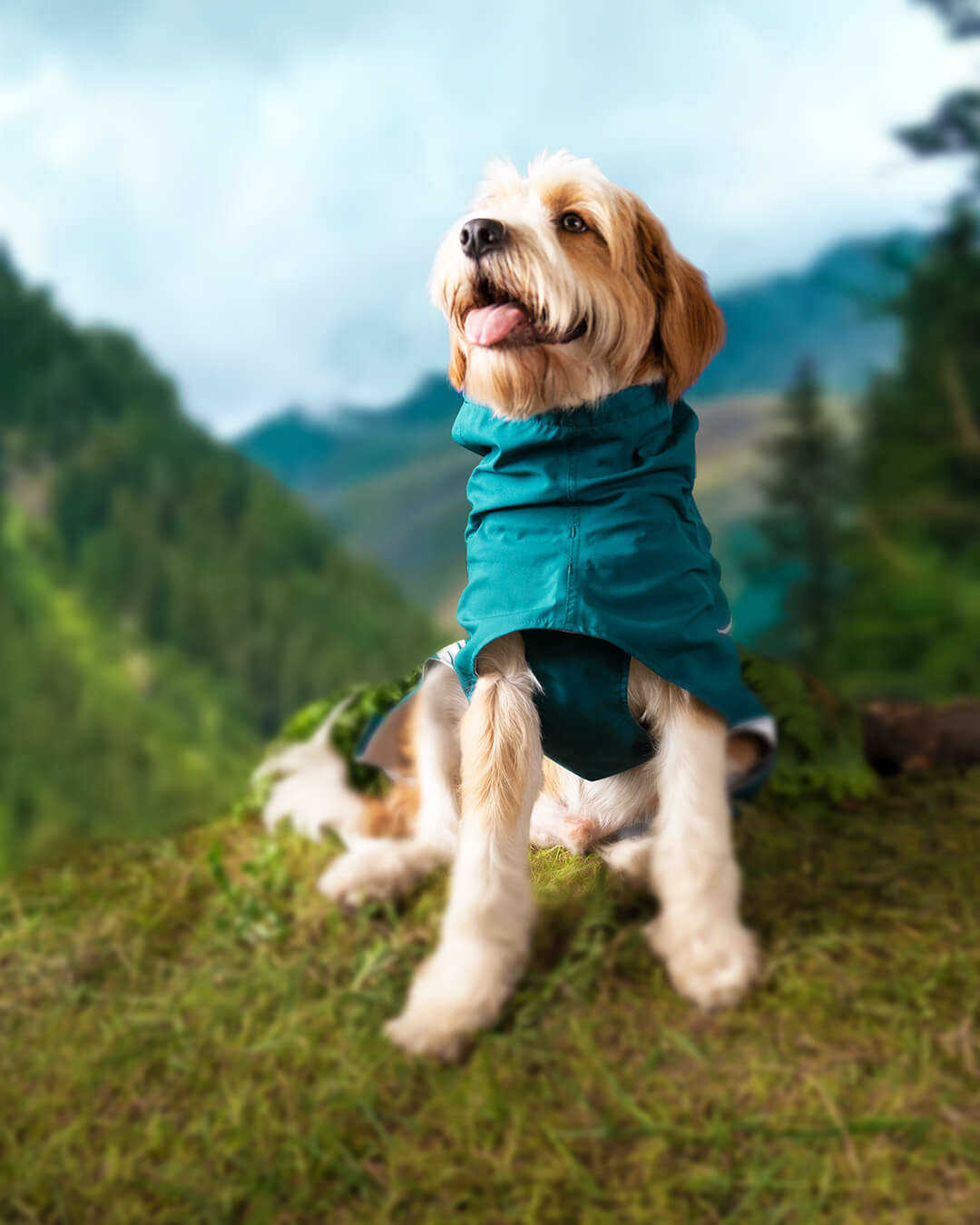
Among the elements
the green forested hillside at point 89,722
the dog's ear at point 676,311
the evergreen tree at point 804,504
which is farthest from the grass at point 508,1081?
the dog's ear at point 676,311

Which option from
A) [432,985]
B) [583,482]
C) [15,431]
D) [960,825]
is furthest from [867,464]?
[15,431]

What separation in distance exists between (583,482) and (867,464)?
36.7 inches

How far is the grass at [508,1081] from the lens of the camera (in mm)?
938

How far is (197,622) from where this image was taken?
3.70 ft

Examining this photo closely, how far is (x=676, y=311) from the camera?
353mm

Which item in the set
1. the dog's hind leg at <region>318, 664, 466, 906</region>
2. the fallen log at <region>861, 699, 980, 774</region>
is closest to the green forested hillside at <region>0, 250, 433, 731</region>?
the dog's hind leg at <region>318, 664, 466, 906</region>

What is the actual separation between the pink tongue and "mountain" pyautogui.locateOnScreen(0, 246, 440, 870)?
0.43 m

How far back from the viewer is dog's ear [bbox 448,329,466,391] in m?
0.33

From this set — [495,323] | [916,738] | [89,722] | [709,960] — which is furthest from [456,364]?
[916,738]

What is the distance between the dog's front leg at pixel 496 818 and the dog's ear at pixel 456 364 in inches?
3.6

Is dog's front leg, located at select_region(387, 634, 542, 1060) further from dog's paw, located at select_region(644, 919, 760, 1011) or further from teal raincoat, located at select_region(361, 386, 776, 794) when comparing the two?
dog's paw, located at select_region(644, 919, 760, 1011)

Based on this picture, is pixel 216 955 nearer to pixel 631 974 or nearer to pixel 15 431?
pixel 631 974

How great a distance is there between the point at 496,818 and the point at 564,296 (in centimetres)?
18

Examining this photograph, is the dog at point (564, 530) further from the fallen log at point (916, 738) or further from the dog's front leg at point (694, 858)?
the fallen log at point (916, 738)
